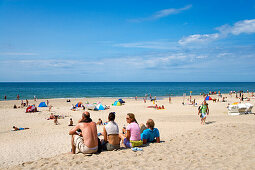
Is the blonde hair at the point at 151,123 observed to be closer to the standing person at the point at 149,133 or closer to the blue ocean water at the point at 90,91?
the standing person at the point at 149,133

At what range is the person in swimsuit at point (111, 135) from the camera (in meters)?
6.25

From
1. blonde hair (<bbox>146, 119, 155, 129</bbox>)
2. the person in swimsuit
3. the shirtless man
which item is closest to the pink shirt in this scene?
the person in swimsuit

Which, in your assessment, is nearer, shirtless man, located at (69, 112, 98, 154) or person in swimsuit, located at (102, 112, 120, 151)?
shirtless man, located at (69, 112, 98, 154)

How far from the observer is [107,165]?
5.18 meters

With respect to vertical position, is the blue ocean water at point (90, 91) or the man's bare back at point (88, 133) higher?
the man's bare back at point (88, 133)

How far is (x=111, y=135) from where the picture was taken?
20.7 feet

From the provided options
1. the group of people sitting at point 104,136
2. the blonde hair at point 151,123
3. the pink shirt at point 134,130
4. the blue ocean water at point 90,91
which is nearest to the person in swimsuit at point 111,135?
the group of people sitting at point 104,136

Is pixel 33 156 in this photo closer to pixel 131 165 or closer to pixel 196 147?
pixel 131 165

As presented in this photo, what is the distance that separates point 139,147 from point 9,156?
5.61 meters

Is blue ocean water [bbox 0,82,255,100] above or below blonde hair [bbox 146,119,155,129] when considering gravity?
below

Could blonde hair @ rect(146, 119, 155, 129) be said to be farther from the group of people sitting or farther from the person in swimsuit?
the person in swimsuit

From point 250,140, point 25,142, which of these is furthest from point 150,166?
Result: point 25,142

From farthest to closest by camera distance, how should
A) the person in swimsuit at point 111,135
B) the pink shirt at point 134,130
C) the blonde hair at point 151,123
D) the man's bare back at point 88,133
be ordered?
the blonde hair at point 151,123 < the pink shirt at point 134,130 < the person in swimsuit at point 111,135 < the man's bare back at point 88,133

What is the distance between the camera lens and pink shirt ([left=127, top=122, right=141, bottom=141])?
21.9ft
